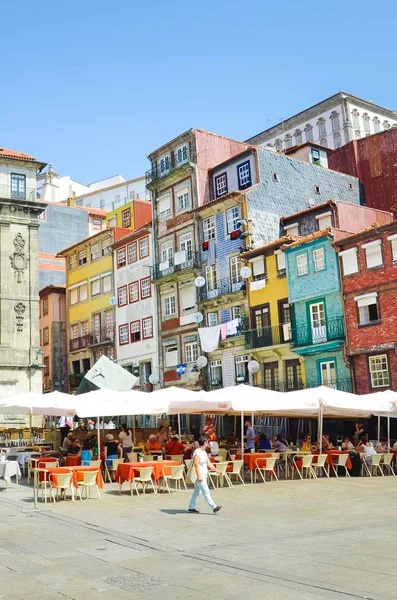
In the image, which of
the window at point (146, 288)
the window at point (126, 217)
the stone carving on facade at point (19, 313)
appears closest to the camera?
the stone carving on facade at point (19, 313)

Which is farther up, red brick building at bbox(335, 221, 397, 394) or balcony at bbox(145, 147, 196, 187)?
balcony at bbox(145, 147, 196, 187)

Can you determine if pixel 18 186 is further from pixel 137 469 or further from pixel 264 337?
pixel 137 469

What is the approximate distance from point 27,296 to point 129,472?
3038 centimetres

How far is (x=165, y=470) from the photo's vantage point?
59.2 feet

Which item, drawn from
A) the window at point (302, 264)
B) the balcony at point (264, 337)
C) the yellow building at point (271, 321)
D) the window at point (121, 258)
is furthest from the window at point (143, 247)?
the window at point (302, 264)

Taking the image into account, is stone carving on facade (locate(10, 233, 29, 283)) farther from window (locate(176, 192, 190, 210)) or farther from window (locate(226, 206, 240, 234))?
window (locate(226, 206, 240, 234))

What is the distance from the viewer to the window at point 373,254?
32.0 meters

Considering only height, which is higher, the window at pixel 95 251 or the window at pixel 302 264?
the window at pixel 95 251

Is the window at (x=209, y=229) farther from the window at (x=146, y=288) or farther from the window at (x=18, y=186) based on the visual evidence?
the window at (x=18, y=186)

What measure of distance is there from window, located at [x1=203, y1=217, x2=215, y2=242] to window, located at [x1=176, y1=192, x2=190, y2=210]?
230cm

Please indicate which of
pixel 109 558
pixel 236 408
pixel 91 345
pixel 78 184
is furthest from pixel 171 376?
pixel 78 184

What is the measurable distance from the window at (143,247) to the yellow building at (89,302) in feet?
11.8

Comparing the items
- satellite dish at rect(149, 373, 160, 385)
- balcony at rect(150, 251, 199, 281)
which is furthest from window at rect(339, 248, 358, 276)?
satellite dish at rect(149, 373, 160, 385)

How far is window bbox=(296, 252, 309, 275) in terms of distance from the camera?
3562 centimetres
